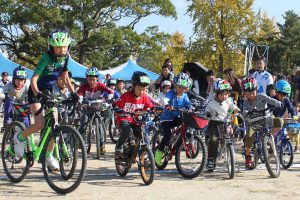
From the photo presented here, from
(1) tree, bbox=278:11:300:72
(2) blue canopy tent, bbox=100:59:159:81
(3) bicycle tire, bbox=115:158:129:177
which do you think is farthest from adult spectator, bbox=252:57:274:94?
(1) tree, bbox=278:11:300:72

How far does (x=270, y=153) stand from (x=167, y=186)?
201 cm

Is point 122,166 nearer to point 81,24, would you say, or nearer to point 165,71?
point 165,71

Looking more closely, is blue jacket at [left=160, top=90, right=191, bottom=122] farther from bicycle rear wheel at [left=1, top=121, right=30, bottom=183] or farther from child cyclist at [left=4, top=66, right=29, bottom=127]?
child cyclist at [left=4, top=66, right=29, bottom=127]

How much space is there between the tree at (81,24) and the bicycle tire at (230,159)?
109 ft

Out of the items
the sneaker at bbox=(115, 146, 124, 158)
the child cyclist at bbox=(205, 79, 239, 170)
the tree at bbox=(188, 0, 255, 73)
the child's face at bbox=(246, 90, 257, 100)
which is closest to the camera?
the sneaker at bbox=(115, 146, 124, 158)

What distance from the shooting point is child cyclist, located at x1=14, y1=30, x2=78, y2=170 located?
6387 mm

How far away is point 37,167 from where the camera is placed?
8.15 meters

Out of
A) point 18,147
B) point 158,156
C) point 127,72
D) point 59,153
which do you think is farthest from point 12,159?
point 127,72

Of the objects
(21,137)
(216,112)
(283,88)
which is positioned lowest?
(21,137)

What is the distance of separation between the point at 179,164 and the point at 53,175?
1992 mm

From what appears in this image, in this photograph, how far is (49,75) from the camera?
21.8ft

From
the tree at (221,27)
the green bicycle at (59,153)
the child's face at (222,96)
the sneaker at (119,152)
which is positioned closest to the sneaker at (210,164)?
the child's face at (222,96)

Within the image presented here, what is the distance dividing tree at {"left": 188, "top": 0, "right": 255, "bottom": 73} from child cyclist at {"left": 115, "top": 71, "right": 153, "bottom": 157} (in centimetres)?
2395

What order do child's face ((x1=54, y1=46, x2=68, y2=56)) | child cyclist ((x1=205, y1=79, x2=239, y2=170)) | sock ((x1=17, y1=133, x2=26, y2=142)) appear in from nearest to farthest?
1. child's face ((x1=54, y1=46, x2=68, y2=56))
2. sock ((x1=17, y1=133, x2=26, y2=142))
3. child cyclist ((x1=205, y1=79, x2=239, y2=170))
